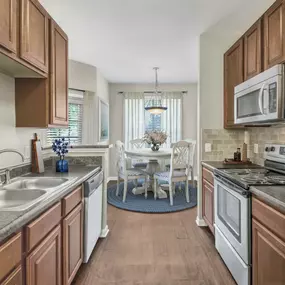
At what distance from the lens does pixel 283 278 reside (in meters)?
1.37

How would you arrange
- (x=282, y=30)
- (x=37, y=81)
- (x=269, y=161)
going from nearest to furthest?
(x=282, y=30) < (x=37, y=81) < (x=269, y=161)

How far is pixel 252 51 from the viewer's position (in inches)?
99.6

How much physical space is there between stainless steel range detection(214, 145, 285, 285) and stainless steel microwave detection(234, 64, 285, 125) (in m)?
0.41

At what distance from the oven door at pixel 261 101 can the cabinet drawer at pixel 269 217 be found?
669mm

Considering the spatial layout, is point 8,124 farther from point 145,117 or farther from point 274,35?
point 145,117

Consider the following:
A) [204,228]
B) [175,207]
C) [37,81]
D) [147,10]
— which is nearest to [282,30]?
[147,10]

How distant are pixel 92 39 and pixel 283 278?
347 centimetres

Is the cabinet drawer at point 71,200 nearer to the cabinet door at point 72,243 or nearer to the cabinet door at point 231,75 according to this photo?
the cabinet door at point 72,243

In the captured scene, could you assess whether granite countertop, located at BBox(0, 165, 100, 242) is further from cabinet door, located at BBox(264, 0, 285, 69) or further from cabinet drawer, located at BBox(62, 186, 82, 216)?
cabinet door, located at BBox(264, 0, 285, 69)

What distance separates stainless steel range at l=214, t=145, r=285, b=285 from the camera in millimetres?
1851

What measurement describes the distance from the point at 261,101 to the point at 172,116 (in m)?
4.61

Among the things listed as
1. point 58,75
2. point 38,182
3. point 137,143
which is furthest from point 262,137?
point 137,143

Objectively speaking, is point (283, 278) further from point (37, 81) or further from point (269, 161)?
point (37, 81)

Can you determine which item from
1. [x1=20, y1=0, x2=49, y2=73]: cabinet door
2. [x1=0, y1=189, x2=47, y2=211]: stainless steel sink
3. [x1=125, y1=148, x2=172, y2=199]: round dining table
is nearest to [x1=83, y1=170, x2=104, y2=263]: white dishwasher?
[x1=0, y1=189, x2=47, y2=211]: stainless steel sink
